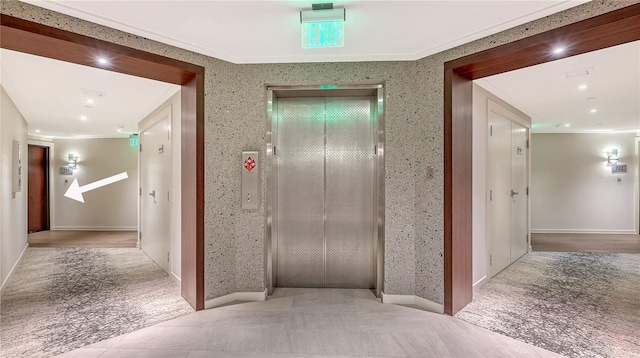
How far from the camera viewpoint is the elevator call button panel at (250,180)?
10.7 feet

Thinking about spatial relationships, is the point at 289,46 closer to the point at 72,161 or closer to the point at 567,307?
the point at 567,307

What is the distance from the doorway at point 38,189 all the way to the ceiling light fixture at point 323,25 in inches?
354

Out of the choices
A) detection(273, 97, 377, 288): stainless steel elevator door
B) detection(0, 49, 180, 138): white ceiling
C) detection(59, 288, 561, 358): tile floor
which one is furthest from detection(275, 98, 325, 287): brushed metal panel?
detection(0, 49, 180, 138): white ceiling

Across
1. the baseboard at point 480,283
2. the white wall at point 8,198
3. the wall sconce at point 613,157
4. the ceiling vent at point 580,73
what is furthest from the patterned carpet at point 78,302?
→ the wall sconce at point 613,157

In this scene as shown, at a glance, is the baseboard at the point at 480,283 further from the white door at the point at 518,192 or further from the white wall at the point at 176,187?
the white wall at the point at 176,187

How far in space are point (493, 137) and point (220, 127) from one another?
11.9 ft

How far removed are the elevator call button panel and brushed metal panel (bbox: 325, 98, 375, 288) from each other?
892mm

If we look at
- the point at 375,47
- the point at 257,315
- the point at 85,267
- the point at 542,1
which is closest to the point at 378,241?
the point at 257,315

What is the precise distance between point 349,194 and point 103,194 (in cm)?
775

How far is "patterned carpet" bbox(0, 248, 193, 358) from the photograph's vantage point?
262cm

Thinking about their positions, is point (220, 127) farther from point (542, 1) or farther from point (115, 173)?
point (115, 173)

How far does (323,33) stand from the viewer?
92.0 inches

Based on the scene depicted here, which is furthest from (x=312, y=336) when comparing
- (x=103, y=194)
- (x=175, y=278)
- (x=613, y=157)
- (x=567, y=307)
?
(x=613, y=157)

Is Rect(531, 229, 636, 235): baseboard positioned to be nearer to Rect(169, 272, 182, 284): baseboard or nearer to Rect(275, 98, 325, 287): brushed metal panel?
Rect(275, 98, 325, 287): brushed metal panel
